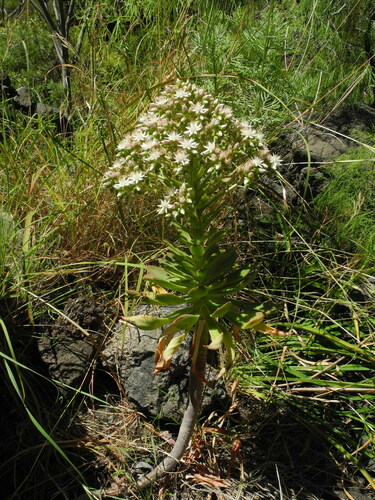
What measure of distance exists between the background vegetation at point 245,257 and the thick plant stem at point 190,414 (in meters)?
0.11

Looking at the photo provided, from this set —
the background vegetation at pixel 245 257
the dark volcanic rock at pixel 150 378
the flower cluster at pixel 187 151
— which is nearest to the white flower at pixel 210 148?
the flower cluster at pixel 187 151

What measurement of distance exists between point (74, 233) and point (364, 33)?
2375 mm

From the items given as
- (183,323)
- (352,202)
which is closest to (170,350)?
(183,323)

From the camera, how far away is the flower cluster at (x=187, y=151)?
1.33 m

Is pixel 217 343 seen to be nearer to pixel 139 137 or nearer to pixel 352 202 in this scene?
pixel 139 137

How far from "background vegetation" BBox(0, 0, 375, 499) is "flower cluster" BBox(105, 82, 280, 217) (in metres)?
0.49

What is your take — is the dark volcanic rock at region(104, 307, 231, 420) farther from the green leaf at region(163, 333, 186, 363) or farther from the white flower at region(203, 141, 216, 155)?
the white flower at region(203, 141, 216, 155)

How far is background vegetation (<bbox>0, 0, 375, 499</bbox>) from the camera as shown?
1811 millimetres

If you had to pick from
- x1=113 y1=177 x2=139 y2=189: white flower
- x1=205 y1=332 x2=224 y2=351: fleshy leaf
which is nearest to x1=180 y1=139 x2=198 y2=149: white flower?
x1=113 y1=177 x2=139 y2=189: white flower

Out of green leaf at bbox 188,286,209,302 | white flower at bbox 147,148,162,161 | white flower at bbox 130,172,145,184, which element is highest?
white flower at bbox 147,148,162,161

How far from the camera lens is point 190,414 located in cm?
158

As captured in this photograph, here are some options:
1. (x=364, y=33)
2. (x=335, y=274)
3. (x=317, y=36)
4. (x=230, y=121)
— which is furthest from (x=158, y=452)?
(x=364, y=33)

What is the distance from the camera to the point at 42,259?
6.87 feet

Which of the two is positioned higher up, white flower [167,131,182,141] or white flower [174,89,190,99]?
white flower [174,89,190,99]
